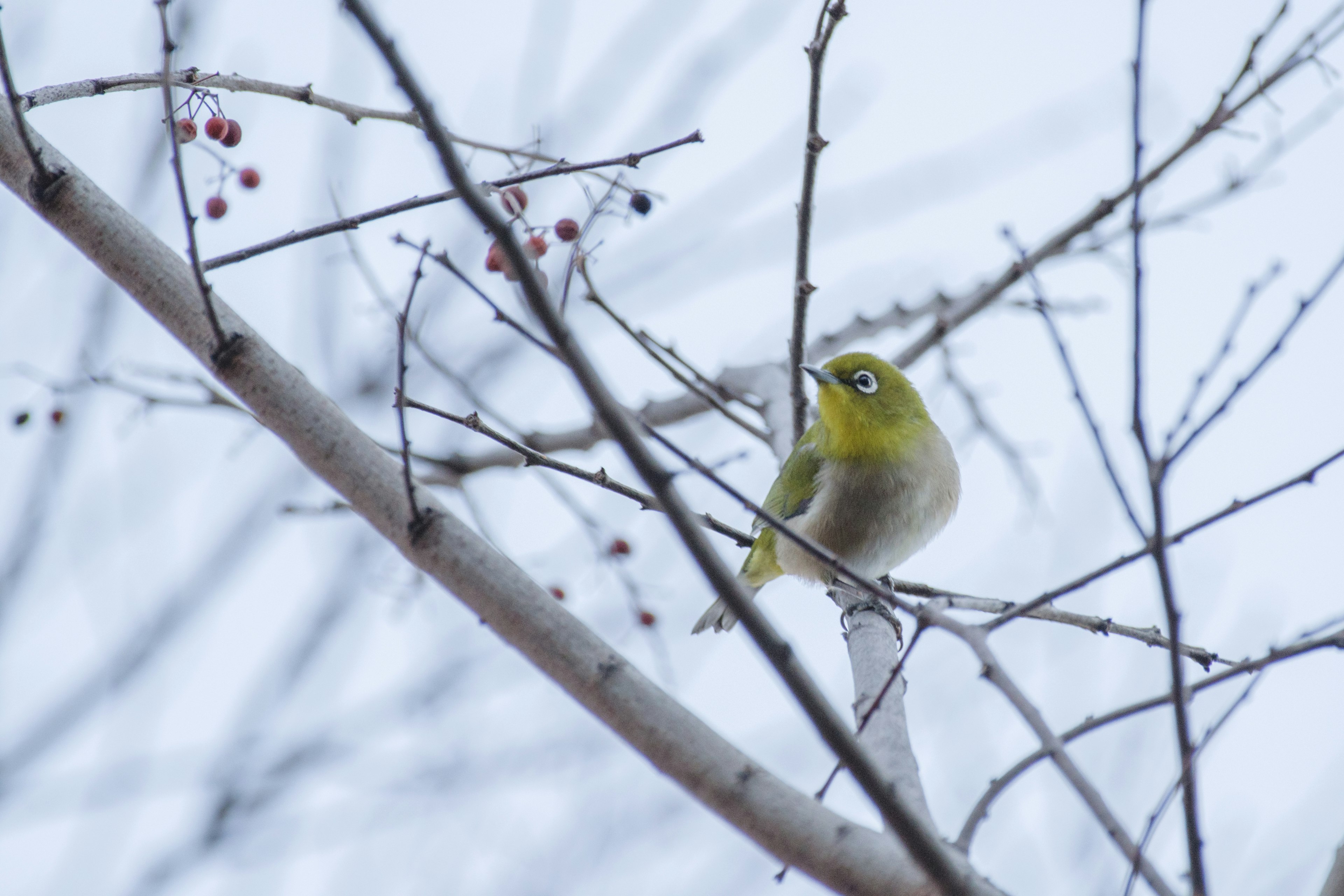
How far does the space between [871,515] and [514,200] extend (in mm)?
2701

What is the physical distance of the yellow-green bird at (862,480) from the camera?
559 cm

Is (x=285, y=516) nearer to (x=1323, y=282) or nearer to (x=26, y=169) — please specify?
(x=26, y=169)

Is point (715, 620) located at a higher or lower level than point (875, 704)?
higher

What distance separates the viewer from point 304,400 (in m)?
2.27

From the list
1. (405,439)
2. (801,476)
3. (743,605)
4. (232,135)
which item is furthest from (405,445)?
(801,476)

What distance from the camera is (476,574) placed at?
217 cm

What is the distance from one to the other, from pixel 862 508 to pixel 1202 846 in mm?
3762

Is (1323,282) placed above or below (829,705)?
above

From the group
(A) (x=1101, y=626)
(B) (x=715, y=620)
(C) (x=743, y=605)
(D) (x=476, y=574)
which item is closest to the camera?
(C) (x=743, y=605)

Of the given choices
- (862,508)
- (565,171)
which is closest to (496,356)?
(862,508)

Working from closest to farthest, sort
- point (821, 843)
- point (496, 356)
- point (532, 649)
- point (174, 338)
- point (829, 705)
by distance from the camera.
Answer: point (829, 705)
point (821, 843)
point (532, 649)
point (174, 338)
point (496, 356)

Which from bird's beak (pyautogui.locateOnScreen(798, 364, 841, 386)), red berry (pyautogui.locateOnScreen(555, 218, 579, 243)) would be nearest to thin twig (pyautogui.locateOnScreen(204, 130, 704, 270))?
red berry (pyautogui.locateOnScreen(555, 218, 579, 243))

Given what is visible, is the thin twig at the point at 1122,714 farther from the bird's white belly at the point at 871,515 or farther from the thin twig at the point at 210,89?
the bird's white belly at the point at 871,515

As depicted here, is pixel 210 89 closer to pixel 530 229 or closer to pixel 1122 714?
pixel 530 229
